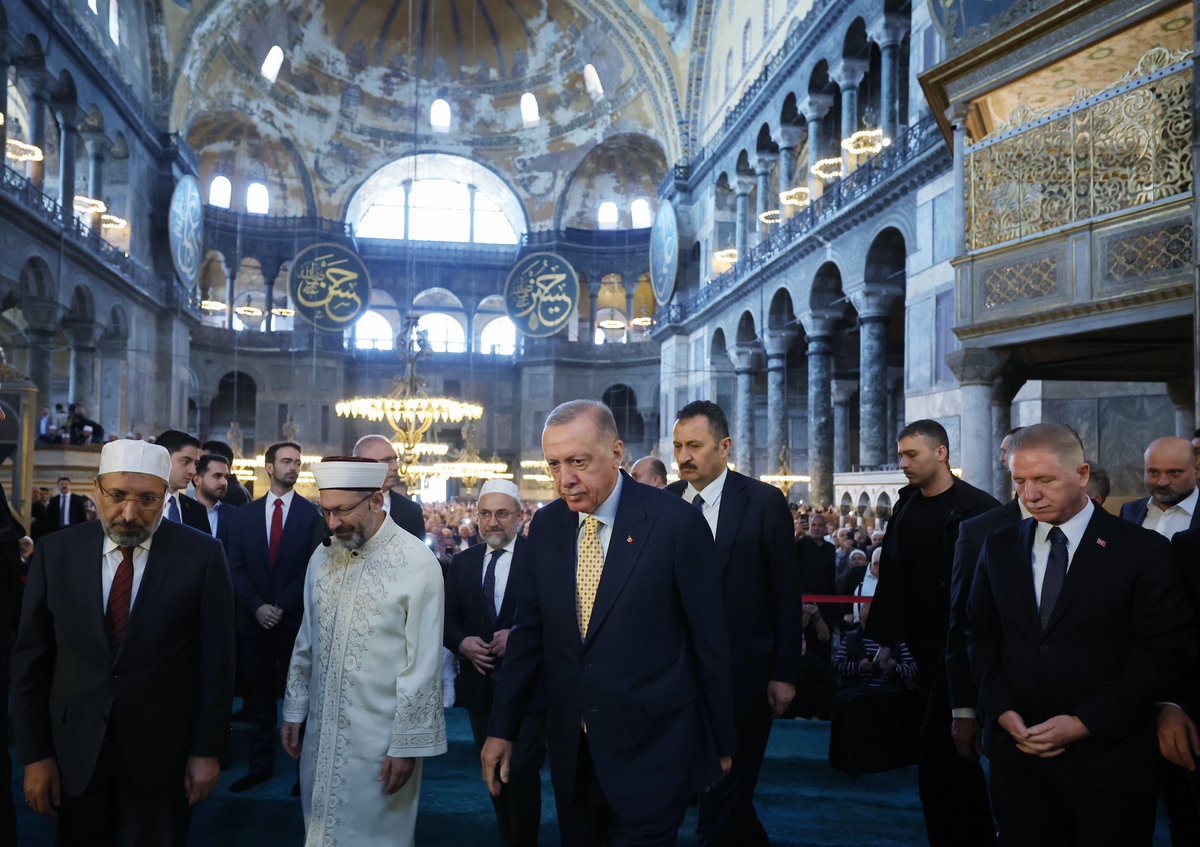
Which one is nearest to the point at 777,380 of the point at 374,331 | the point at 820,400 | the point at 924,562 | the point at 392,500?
the point at 820,400

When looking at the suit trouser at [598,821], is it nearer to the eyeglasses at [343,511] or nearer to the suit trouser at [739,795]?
the suit trouser at [739,795]

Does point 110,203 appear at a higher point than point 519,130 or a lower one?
lower

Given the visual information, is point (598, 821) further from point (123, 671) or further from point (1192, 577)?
point (1192, 577)

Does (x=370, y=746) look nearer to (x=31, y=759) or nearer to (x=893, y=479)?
(x=31, y=759)

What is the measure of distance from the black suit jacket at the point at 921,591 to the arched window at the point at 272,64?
26449mm

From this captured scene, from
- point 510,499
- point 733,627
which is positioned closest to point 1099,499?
point 733,627

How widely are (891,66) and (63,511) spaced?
12.3 m

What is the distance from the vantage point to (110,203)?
20406 mm

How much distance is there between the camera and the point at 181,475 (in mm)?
4410

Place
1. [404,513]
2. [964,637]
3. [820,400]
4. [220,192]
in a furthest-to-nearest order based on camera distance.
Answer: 1. [220,192]
2. [820,400]
3. [404,513]
4. [964,637]

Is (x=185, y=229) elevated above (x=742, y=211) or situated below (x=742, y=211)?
below

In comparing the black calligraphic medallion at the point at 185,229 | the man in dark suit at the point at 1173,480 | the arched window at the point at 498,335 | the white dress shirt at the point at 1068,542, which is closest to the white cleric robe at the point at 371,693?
the white dress shirt at the point at 1068,542

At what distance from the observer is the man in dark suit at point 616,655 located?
2.28 metres

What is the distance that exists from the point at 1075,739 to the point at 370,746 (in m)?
1.79
